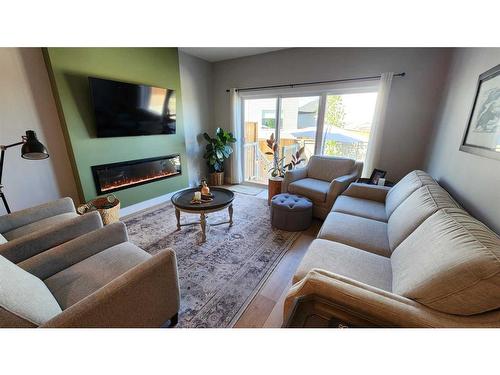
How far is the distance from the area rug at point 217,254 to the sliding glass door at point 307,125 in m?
1.57

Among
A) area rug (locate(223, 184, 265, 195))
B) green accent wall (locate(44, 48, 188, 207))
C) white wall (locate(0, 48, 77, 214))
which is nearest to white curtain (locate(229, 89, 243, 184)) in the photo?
area rug (locate(223, 184, 265, 195))

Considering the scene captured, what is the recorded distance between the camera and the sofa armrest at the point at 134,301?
794mm

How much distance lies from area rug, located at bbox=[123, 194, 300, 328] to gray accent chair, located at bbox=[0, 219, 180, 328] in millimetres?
297

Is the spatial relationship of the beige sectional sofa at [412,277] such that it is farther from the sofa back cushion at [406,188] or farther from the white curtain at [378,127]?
the white curtain at [378,127]

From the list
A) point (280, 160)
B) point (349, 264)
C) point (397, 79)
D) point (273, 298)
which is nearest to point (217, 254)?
→ point (273, 298)

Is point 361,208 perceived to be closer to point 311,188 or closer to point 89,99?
point 311,188

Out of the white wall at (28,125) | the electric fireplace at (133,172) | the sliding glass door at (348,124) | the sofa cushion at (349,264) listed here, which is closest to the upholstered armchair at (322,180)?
the sliding glass door at (348,124)

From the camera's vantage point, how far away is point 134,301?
0.98 meters

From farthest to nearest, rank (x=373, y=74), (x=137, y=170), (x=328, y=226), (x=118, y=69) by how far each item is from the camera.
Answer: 1. (x=137, y=170)
2. (x=373, y=74)
3. (x=118, y=69)
4. (x=328, y=226)

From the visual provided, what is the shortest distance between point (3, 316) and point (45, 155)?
139 centimetres

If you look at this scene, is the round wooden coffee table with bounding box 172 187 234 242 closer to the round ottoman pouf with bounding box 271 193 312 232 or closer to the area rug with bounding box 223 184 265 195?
the round ottoman pouf with bounding box 271 193 312 232

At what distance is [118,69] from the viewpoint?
8.86ft

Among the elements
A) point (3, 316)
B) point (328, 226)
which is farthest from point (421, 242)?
point (3, 316)
